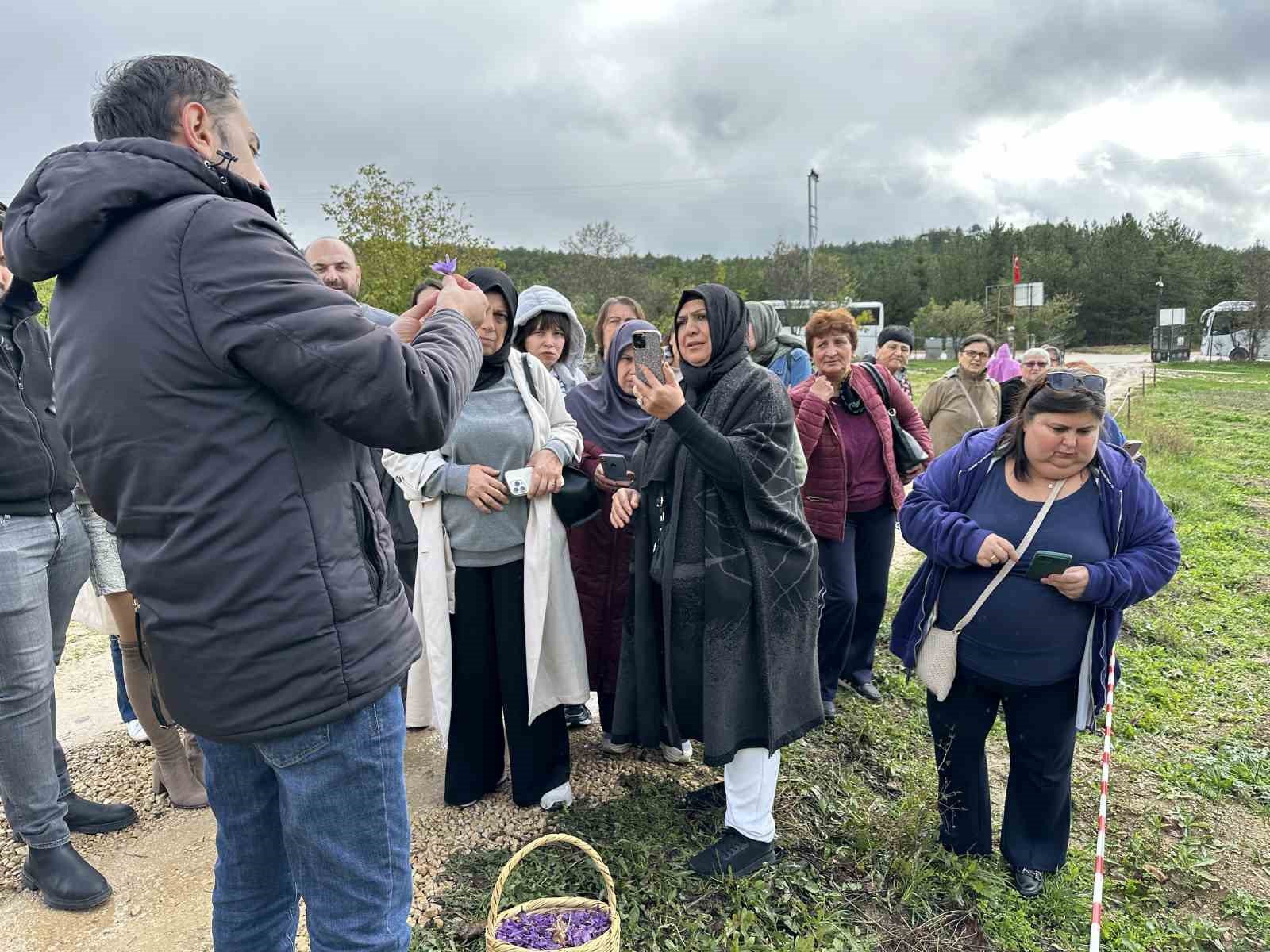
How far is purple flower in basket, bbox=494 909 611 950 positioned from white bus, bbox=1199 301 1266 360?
5091cm

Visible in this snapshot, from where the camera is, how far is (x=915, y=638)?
9.35ft

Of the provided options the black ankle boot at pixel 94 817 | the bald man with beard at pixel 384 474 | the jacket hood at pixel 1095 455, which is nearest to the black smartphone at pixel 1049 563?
the jacket hood at pixel 1095 455

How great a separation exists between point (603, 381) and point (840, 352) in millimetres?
1264

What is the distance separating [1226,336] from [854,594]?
55.2m

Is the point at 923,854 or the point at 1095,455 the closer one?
the point at 1095,455

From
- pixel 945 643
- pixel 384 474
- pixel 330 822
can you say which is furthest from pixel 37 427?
pixel 945 643

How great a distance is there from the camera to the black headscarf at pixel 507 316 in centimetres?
291

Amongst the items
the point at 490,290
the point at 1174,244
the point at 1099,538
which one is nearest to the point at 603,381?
the point at 490,290

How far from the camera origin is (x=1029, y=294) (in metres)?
29.3

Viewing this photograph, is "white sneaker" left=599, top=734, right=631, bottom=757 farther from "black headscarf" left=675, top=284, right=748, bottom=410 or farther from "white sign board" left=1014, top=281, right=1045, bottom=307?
"white sign board" left=1014, top=281, right=1045, bottom=307

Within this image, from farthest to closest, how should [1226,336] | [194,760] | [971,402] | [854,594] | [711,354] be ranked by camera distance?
1. [1226,336]
2. [971,402]
3. [854,594]
4. [194,760]
5. [711,354]

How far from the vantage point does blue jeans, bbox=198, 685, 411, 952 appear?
1.49 meters

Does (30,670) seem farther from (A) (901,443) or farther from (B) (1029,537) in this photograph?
(A) (901,443)

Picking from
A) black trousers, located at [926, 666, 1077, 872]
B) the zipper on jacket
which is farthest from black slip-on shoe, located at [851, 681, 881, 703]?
the zipper on jacket
